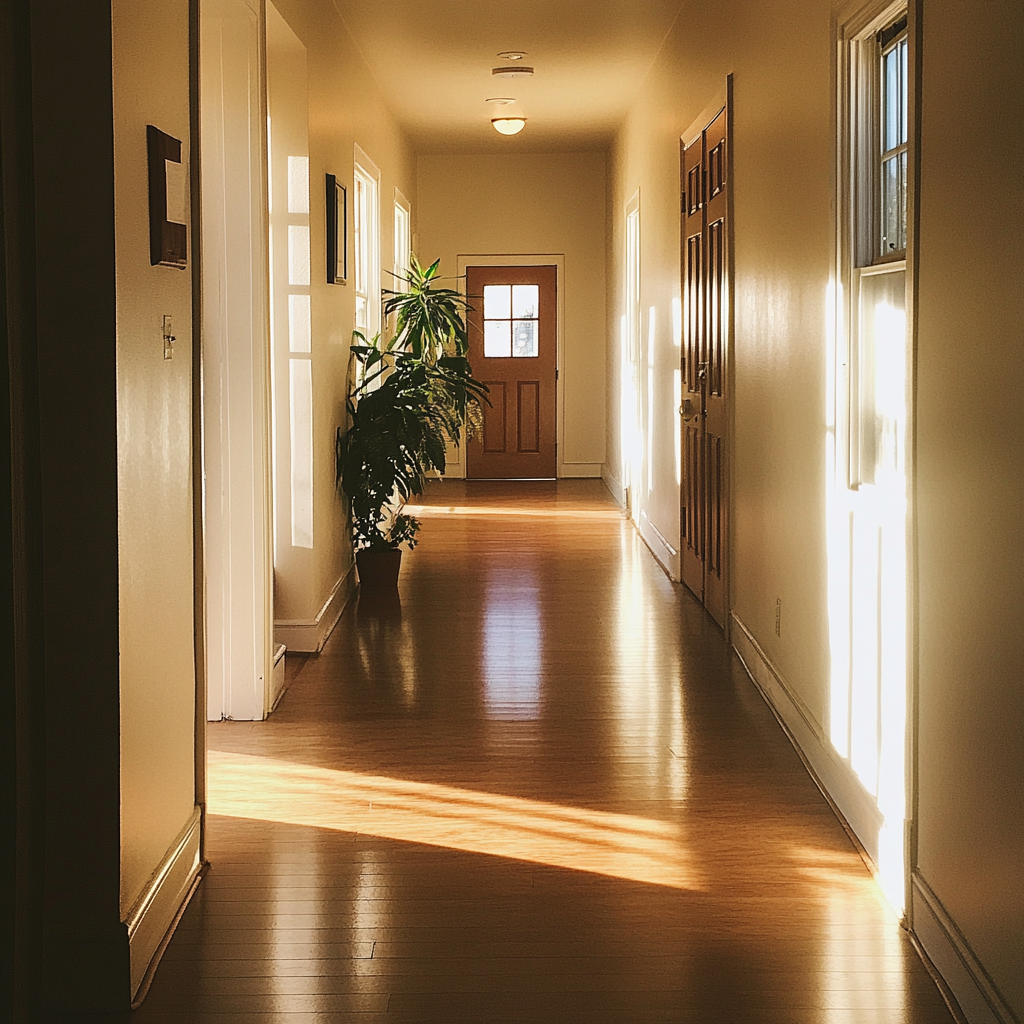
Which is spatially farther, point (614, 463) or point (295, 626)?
point (614, 463)

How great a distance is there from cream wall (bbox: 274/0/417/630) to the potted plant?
0.42ft

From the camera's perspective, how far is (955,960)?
2377mm

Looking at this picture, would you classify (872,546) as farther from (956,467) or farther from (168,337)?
(168,337)

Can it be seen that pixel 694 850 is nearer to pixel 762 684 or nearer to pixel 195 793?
pixel 195 793

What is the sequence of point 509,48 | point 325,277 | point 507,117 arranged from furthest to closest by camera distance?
point 507,117
point 509,48
point 325,277

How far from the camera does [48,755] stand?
2.38 m

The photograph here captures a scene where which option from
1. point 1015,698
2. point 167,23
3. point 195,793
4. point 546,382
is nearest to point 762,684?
point 195,793

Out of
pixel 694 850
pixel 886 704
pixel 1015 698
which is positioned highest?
pixel 1015 698

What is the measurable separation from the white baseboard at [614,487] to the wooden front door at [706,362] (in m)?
3.51

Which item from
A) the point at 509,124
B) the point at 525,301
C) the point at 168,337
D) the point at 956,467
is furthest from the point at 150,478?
the point at 525,301

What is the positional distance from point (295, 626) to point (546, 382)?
24.1 ft

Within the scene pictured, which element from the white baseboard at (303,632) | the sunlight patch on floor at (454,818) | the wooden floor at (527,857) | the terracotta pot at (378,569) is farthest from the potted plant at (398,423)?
the sunlight patch on floor at (454,818)

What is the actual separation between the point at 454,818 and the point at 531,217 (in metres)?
9.39

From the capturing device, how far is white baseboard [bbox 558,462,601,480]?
12484 millimetres
